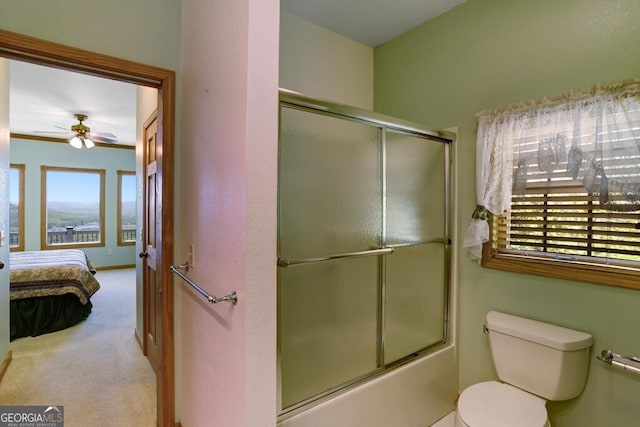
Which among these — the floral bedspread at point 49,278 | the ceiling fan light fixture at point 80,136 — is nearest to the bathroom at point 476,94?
the floral bedspread at point 49,278

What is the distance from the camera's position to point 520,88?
1812mm

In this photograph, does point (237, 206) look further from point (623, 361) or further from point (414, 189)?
point (623, 361)

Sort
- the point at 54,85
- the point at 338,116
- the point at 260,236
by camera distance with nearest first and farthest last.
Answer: the point at 260,236 < the point at 338,116 < the point at 54,85

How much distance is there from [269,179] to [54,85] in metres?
3.62

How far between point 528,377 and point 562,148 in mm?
1221

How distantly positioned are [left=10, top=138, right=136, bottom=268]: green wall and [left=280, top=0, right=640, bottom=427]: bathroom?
5.76 metres

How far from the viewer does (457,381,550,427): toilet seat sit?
1.42 m

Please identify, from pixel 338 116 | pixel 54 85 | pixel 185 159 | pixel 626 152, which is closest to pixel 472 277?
pixel 626 152

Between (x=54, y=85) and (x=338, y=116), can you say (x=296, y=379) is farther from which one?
(x=54, y=85)

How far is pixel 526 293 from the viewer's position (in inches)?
71.1

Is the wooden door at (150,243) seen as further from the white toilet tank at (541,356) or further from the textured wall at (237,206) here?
the white toilet tank at (541,356)

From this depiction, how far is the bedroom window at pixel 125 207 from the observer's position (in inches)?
253

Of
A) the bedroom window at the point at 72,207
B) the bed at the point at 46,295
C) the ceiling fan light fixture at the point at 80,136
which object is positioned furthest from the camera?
the bedroom window at the point at 72,207

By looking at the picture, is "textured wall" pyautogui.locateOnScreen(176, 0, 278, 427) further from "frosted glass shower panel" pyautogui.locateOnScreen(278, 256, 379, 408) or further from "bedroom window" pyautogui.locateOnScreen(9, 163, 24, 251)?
"bedroom window" pyautogui.locateOnScreen(9, 163, 24, 251)
